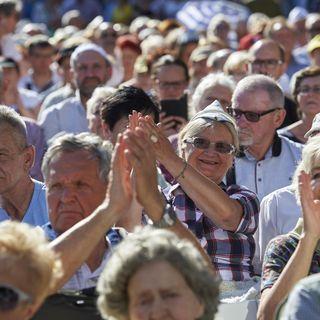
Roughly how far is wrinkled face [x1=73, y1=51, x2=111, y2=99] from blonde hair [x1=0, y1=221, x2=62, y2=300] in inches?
290

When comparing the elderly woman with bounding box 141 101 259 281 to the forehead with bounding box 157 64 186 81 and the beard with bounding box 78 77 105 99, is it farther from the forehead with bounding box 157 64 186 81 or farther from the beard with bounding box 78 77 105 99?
the beard with bounding box 78 77 105 99

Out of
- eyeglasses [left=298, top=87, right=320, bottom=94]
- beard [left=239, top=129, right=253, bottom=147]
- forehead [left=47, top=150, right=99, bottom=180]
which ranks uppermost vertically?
forehead [left=47, top=150, right=99, bottom=180]

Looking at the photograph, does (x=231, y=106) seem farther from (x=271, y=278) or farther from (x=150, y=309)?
(x=150, y=309)

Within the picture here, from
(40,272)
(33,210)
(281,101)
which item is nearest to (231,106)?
(281,101)

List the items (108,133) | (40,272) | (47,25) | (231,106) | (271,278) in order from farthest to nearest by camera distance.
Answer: (47,25)
(231,106)
(108,133)
(271,278)
(40,272)

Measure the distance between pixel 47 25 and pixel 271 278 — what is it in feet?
61.4

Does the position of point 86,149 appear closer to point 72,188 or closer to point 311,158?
point 72,188

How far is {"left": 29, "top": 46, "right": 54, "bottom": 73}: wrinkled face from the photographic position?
16297 millimetres

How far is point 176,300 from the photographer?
5277mm

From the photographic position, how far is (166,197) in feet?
24.6

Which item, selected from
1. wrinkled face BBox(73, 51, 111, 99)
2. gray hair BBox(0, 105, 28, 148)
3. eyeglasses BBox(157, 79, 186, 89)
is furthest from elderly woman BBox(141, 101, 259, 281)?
wrinkled face BBox(73, 51, 111, 99)

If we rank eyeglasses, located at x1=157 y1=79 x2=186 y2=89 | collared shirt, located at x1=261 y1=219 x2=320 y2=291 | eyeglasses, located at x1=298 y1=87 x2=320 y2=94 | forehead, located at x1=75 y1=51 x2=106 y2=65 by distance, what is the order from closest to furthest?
1. collared shirt, located at x1=261 y1=219 x2=320 y2=291
2. eyeglasses, located at x1=298 y1=87 x2=320 y2=94
3. eyeglasses, located at x1=157 y1=79 x2=186 y2=89
4. forehead, located at x1=75 y1=51 x2=106 y2=65

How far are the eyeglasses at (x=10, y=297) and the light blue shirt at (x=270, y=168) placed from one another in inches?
164

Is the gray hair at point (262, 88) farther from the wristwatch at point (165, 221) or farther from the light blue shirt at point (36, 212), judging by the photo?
the wristwatch at point (165, 221)
